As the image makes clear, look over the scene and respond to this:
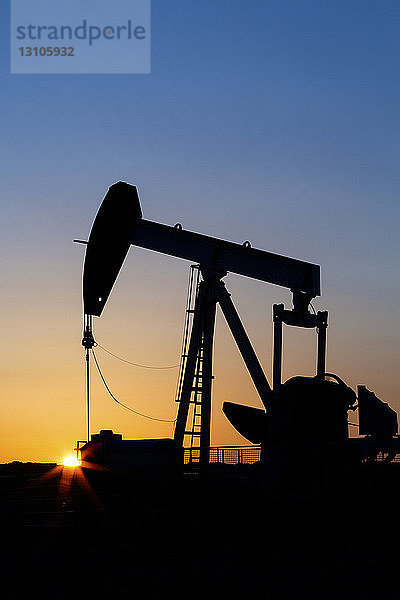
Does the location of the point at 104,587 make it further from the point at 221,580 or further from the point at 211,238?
the point at 211,238

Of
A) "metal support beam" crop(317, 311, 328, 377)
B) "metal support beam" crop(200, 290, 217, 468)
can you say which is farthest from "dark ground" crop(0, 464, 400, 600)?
"metal support beam" crop(200, 290, 217, 468)

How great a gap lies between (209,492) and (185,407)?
8.12 m

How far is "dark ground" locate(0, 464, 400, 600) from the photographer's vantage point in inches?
421

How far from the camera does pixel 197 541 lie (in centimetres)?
1611

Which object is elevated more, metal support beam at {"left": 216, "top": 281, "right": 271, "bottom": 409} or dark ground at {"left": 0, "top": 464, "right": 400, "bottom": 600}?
metal support beam at {"left": 216, "top": 281, "right": 271, "bottom": 409}

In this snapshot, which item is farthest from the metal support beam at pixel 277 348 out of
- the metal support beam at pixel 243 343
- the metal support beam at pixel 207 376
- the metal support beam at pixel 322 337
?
the metal support beam at pixel 207 376

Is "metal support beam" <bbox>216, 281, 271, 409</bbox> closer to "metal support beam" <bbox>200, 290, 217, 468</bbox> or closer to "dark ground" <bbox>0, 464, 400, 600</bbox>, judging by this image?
"metal support beam" <bbox>200, 290, 217, 468</bbox>

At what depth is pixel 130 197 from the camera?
63.9 ft

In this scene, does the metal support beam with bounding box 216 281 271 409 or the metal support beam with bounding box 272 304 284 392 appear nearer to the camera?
the metal support beam with bounding box 272 304 284 392

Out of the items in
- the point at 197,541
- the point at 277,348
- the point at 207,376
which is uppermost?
the point at 277,348

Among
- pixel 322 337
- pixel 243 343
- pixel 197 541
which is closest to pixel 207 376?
pixel 243 343

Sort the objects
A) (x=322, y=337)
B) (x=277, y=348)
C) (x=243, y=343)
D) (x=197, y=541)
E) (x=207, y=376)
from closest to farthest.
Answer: (x=197, y=541), (x=277, y=348), (x=322, y=337), (x=243, y=343), (x=207, y=376)

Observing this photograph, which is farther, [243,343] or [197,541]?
[243,343]

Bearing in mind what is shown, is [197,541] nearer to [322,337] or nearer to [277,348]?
[277,348]
